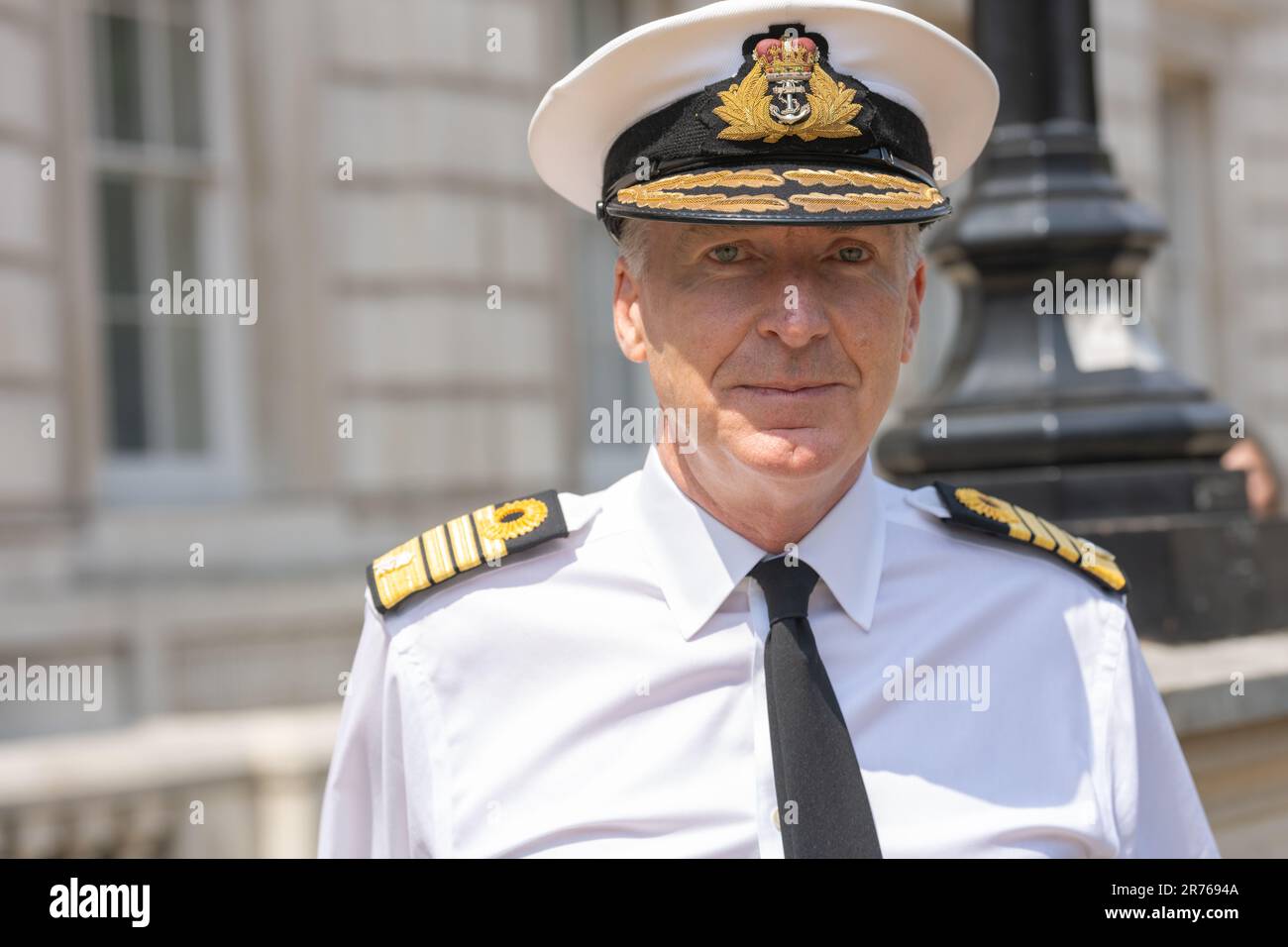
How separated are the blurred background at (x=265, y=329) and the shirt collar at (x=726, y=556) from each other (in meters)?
4.96

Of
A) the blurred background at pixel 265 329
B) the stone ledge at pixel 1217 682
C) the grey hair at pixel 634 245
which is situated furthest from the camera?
the blurred background at pixel 265 329

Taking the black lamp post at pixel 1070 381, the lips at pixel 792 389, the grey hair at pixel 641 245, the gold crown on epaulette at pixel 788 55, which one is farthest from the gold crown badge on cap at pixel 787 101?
the black lamp post at pixel 1070 381

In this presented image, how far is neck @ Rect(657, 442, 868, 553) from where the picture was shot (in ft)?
5.86

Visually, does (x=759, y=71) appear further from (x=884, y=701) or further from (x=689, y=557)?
(x=884, y=701)

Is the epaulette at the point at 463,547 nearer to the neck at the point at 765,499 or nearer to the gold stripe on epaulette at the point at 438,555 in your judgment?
the gold stripe on epaulette at the point at 438,555

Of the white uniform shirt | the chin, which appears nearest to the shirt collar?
the white uniform shirt

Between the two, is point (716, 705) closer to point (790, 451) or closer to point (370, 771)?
point (790, 451)

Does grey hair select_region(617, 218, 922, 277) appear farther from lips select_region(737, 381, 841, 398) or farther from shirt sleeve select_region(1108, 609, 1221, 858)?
shirt sleeve select_region(1108, 609, 1221, 858)

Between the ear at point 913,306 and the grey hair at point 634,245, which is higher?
the grey hair at point 634,245

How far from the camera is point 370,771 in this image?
2.03m

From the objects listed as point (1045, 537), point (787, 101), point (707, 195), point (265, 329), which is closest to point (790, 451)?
point (707, 195)

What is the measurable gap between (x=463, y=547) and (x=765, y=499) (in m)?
0.49

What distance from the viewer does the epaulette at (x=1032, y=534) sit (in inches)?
81.3

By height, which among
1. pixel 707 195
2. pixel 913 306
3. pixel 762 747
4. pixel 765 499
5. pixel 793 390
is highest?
pixel 707 195
